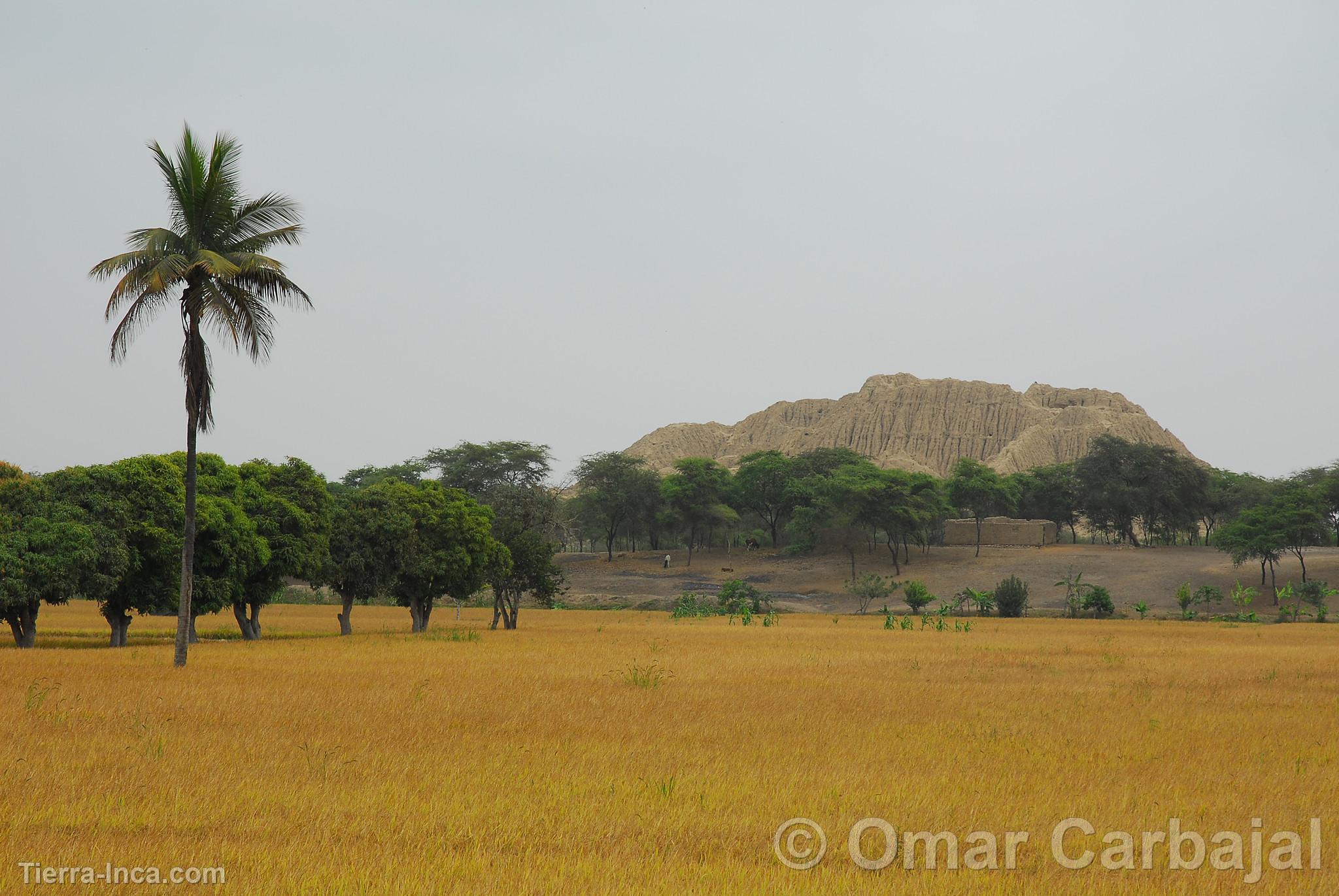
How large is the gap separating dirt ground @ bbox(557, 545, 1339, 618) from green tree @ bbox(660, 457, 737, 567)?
4.25m

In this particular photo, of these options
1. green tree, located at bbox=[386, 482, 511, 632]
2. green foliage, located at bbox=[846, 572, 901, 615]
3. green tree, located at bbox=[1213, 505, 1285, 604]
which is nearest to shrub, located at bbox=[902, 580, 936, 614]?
green foliage, located at bbox=[846, 572, 901, 615]

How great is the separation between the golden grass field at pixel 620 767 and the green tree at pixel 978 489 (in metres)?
81.6

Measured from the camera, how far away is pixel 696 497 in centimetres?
10612

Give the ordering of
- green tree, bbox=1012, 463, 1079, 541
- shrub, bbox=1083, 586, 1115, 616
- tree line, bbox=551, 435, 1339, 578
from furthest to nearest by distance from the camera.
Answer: green tree, bbox=1012, 463, 1079, 541, tree line, bbox=551, 435, 1339, 578, shrub, bbox=1083, 586, 1115, 616

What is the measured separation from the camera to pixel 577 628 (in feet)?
158

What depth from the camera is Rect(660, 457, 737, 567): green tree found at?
105062 millimetres

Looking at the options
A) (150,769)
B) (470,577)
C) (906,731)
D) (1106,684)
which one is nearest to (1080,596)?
(470,577)

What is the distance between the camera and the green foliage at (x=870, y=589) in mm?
71875

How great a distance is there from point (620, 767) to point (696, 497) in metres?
93.6

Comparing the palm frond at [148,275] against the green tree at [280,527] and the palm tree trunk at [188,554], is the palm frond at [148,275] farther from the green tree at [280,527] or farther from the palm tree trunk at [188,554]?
→ the green tree at [280,527]

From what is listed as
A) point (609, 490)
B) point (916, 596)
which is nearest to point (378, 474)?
point (609, 490)

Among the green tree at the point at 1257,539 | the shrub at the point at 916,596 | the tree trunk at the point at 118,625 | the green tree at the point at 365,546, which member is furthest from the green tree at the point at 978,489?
the tree trunk at the point at 118,625

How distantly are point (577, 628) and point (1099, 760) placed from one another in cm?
3632

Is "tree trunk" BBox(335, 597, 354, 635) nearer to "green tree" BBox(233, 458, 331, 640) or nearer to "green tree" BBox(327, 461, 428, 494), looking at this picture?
"green tree" BBox(233, 458, 331, 640)
